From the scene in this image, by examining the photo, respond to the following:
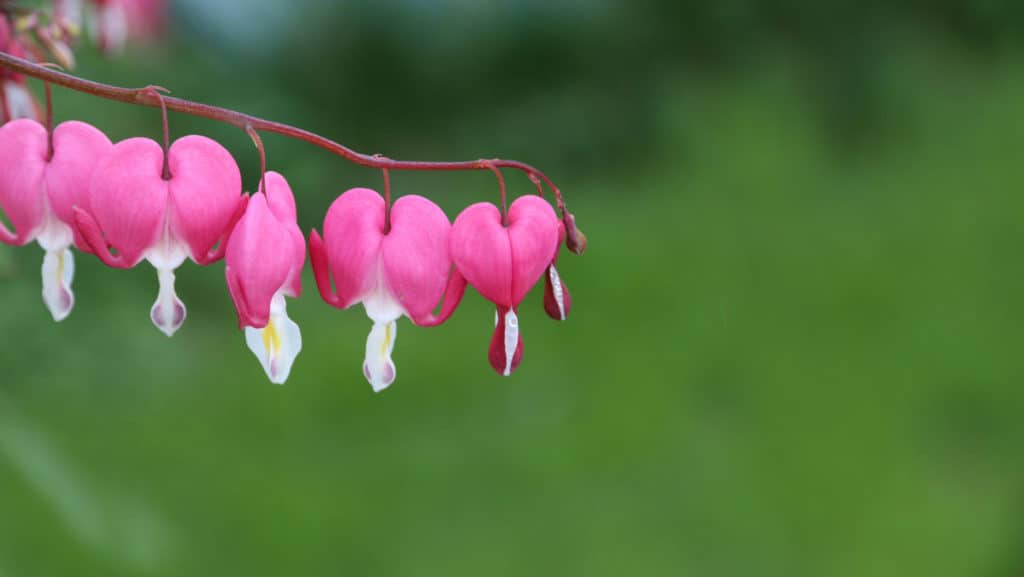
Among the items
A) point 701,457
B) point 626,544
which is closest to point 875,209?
point 701,457

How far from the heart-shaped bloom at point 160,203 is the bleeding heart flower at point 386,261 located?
0.08 meters

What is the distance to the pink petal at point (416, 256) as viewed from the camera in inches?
35.0

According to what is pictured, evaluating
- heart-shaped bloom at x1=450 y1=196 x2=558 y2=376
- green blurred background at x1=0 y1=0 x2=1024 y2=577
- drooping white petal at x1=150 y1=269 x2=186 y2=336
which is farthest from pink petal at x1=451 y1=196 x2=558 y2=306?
green blurred background at x1=0 y1=0 x2=1024 y2=577

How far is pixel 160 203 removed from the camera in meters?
0.84

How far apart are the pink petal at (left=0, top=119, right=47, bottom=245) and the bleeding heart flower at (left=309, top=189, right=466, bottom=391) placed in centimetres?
21

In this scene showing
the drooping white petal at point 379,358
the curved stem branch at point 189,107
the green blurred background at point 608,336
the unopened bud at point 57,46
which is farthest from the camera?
the green blurred background at point 608,336

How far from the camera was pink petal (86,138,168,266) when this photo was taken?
0.83 m

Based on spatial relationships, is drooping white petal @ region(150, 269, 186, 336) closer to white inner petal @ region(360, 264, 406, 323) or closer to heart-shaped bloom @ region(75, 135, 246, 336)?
heart-shaped bloom @ region(75, 135, 246, 336)

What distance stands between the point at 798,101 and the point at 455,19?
1.14 metres

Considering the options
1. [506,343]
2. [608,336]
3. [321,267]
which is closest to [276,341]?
[321,267]

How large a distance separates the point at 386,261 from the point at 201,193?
0.46 feet

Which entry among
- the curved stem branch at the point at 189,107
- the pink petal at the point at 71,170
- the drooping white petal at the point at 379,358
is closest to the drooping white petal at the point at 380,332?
the drooping white petal at the point at 379,358

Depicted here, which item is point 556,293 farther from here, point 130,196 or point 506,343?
point 130,196

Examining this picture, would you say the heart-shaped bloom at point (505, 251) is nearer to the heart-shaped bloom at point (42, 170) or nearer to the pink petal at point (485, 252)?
the pink petal at point (485, 252)
